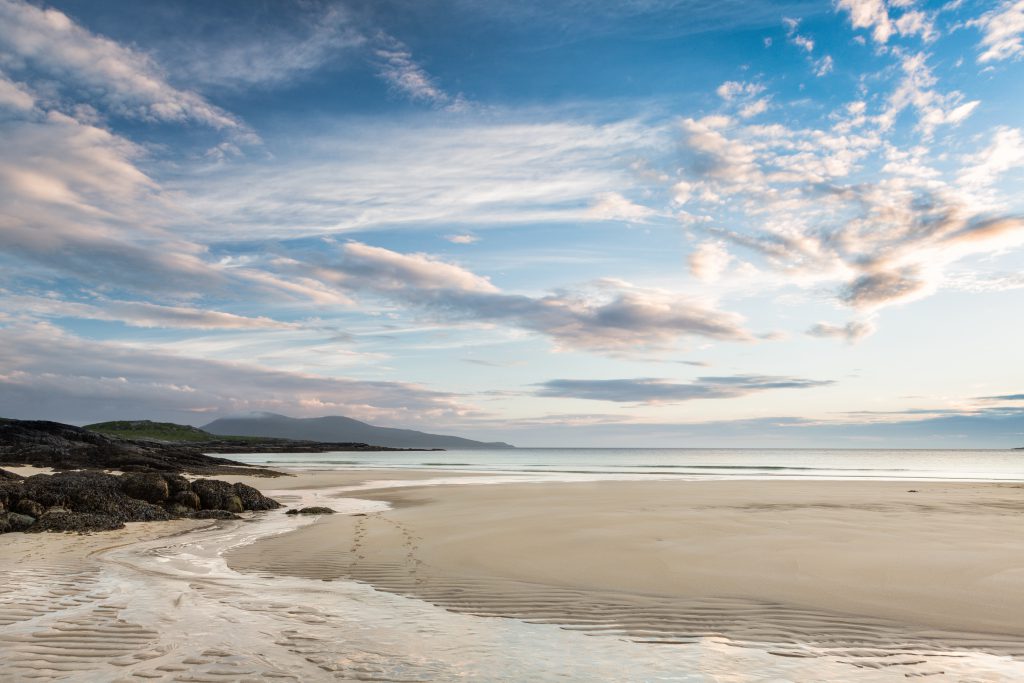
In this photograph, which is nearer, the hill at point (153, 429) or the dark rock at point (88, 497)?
the dark rock at point (88, 497)

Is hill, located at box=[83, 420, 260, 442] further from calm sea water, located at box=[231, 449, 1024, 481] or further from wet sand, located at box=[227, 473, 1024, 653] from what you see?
wet sand, located at box=[227, 473, 1024, 653]

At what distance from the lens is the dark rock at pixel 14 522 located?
1458cm

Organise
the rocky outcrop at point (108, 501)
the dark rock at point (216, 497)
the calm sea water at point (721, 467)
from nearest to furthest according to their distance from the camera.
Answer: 1. the rocky outcrop at point (108, 501)
2. the dark rock at point (216, 497)
3. the calm sea water at point (721, 467)

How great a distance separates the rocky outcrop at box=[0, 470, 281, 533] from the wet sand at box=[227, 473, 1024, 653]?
4.29 m

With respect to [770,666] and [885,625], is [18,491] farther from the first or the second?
[885,625]

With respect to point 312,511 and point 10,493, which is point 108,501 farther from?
point 312,511

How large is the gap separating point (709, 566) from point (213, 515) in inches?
594

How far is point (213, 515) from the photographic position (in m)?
19.0

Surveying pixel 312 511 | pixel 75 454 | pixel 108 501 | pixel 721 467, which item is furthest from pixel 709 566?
pixel 721 467

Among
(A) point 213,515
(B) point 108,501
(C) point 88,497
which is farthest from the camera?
(A) point 213,515

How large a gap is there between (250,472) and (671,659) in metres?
44.9

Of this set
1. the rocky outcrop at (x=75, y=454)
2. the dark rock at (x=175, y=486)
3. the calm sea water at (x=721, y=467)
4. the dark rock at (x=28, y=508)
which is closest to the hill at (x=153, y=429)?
the calm sea water at (x=721, y=467)

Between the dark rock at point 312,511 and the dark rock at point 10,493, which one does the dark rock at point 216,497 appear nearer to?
the dark rock at point 312,511

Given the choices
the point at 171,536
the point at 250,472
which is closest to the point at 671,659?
the point at 171,536
